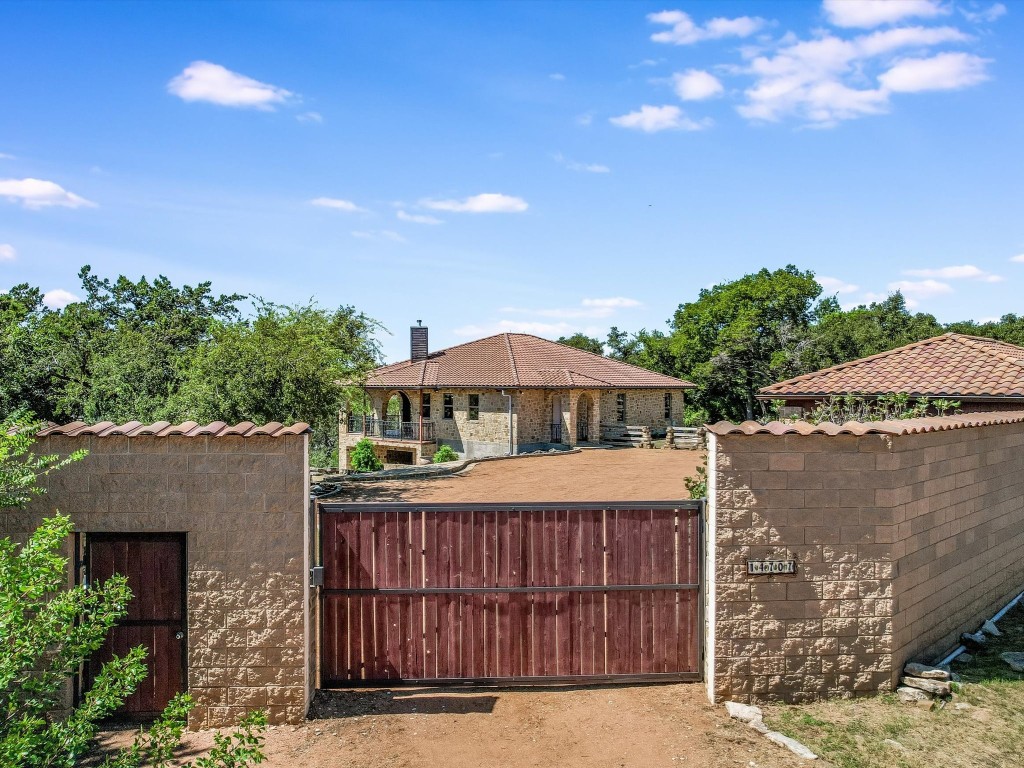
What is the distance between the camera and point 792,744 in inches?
235

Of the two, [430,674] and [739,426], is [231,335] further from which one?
[739,426]

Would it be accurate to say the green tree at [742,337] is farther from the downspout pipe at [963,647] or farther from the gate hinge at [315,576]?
the gate hinge at [315,576]

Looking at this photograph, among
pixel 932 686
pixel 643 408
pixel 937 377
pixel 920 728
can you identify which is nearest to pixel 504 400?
pixel 643 408

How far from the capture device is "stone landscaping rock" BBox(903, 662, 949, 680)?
6.89 metres

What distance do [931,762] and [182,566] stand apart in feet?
21.6

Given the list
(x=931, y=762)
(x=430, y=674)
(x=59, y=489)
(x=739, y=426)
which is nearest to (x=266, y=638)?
(x=430, y=674)

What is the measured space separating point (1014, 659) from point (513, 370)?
1096 inches

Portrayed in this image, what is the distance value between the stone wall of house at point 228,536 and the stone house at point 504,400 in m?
26.7

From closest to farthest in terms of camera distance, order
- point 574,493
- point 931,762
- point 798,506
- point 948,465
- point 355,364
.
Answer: point 931,762 → point 798,506 → point 948,465 → point 574,493 → point 355,364

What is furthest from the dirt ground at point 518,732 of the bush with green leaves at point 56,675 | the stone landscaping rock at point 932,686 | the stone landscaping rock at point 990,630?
the stone landscaping rock at point 990,630

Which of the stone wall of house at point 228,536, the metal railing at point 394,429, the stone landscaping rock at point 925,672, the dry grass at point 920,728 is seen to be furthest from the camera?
the metal railing at point 394,429

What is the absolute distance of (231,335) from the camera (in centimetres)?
2062

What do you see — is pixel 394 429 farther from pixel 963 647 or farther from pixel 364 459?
pixel 963 647

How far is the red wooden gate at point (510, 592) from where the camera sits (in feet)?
22.6
